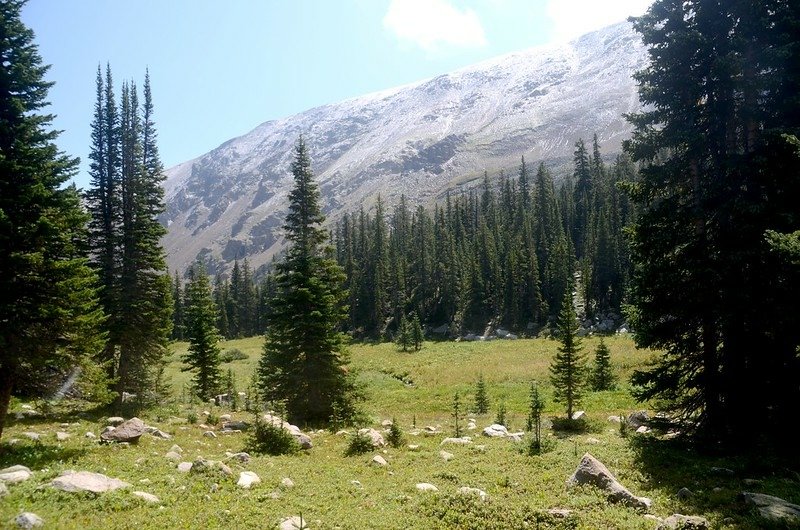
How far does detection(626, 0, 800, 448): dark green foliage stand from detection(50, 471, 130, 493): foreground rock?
1445 centimetres

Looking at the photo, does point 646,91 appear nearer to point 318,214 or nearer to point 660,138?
point 660,138

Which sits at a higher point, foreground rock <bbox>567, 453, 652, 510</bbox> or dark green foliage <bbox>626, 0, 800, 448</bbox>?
dark green foliage <bbox>626, 0, 800, 448</bbox>

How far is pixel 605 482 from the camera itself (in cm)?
1009

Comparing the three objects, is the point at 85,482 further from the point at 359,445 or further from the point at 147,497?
→ the point at 359,445

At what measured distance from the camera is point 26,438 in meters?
13.1

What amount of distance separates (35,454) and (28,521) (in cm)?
545

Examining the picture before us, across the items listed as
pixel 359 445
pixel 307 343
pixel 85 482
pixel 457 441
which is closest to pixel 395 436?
pixel 359 445

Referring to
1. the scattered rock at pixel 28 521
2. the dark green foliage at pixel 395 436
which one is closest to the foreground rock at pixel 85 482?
the scattered rock at pixel 28 521

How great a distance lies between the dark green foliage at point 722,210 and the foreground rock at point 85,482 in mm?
14453

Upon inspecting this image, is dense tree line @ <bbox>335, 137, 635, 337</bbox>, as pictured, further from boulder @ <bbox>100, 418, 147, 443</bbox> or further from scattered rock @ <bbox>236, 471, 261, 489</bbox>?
scattered rock @ <bbox>236, 471, 261, 489</bbox>

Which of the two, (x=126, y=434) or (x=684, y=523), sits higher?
(x=126, y=434)

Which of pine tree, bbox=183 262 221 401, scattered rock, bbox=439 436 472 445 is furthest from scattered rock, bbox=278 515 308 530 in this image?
pine tree, bbox=183 262 221 401

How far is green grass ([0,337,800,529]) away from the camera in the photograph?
857cm

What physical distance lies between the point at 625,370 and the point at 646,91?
2810 cm
